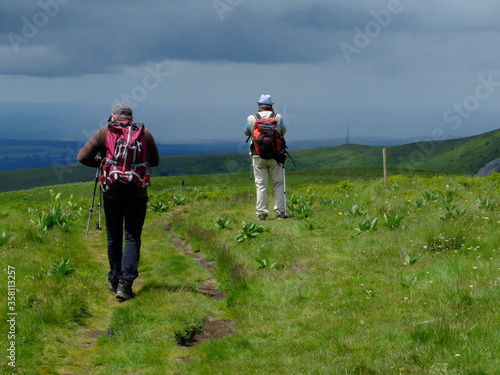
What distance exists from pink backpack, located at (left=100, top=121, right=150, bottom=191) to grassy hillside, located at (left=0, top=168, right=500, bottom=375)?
2030 mm

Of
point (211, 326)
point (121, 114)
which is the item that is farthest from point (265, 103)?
point (211, 326)

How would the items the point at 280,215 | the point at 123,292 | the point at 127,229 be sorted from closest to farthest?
1. the point at 123,292
2. the point at 127,229
3. the point at 280,215

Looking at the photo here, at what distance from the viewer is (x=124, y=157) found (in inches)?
383

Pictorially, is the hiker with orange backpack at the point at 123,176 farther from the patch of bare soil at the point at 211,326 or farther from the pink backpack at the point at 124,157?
the patch of bare soil at the point at 211,326

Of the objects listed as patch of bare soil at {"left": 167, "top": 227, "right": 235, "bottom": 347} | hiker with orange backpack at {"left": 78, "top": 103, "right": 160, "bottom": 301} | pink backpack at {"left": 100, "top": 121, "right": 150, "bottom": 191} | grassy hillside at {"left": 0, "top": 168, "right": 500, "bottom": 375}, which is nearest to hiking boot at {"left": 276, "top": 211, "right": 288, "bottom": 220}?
grassy hillside at {"left": 0, "top": 168, "right": 500, "bottom": 375}

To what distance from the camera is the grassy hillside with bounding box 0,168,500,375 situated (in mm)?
6445

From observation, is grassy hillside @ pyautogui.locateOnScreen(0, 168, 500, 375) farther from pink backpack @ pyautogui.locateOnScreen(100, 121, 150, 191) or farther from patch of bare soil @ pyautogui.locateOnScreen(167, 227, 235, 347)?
pink backpack @ pyautogui.locateOnScreen(100, 121, 150, 191)

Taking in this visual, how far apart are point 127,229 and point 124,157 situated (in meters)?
1.48

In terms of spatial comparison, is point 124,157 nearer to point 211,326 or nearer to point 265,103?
point 211,326

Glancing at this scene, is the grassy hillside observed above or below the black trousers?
below

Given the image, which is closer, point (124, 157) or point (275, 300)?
point (275, 300)

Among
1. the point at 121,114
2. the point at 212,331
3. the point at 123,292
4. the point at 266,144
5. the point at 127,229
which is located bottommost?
the point at 212,331

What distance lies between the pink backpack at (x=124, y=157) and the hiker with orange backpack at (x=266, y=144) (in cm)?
646

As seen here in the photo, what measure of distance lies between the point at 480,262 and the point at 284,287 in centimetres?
323
